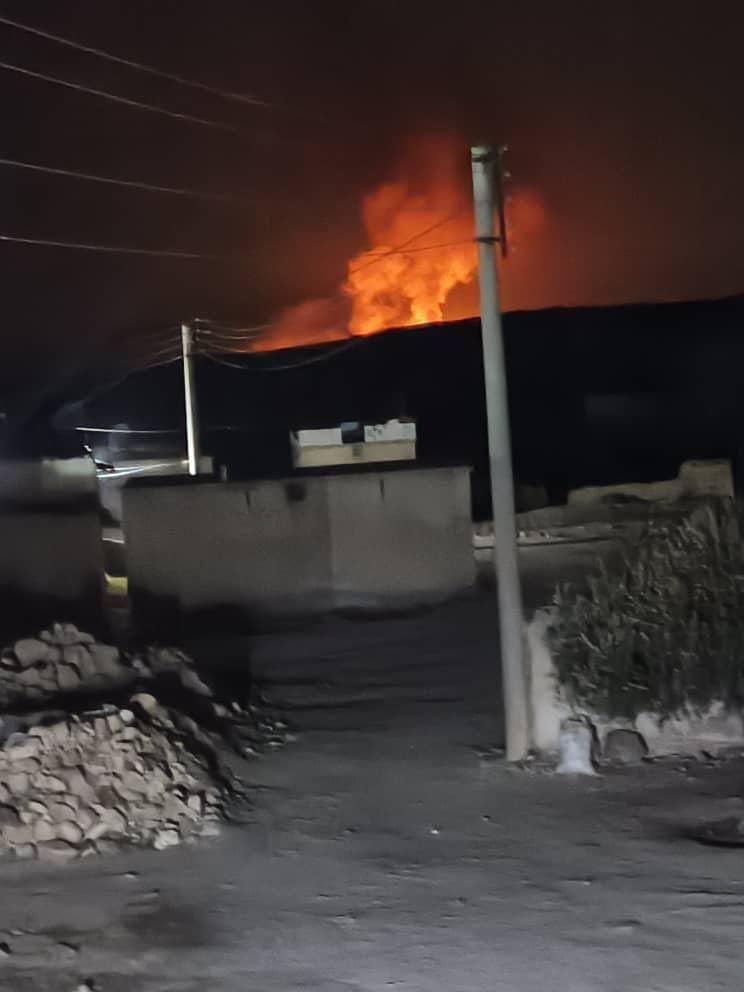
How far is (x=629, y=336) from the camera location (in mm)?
56938

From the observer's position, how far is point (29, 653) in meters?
9.30

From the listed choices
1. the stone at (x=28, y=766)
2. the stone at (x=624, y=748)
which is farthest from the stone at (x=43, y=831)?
the stone at (x=624, y=748)

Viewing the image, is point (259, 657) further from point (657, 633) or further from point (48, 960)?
point (48, 960)

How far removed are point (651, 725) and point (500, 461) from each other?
73.2 inches

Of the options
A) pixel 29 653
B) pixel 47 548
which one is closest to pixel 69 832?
pixel 29 653

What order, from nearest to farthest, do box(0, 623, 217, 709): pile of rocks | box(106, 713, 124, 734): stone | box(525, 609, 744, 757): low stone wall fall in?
box(106, 713, 124, 734): stone < box(525, 609, 744, 757): low stone wall < box(0, 623, 217, 709): pile of rocks

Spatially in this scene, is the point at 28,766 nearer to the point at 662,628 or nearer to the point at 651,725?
the point at 651,725

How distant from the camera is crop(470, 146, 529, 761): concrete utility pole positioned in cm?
752

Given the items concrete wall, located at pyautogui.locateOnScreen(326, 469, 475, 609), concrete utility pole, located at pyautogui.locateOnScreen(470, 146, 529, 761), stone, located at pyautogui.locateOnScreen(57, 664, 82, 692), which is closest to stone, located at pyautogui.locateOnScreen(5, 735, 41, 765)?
stone, located at pyautogui.locateOnScreen(57, 664, 82, 692)

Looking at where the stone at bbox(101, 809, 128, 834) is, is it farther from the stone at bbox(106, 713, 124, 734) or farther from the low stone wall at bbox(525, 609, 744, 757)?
the low stone wall at bbox(525, 609, 744, 757)

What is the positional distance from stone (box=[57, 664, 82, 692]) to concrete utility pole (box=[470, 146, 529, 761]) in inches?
127

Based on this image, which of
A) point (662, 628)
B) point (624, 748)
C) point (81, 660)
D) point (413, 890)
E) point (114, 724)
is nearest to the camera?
point (413, 890)

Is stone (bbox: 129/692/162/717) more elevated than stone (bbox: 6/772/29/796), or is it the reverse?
stone (bbox: 129/692/162/717)

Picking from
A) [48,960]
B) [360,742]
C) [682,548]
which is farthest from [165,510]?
[48,960]
